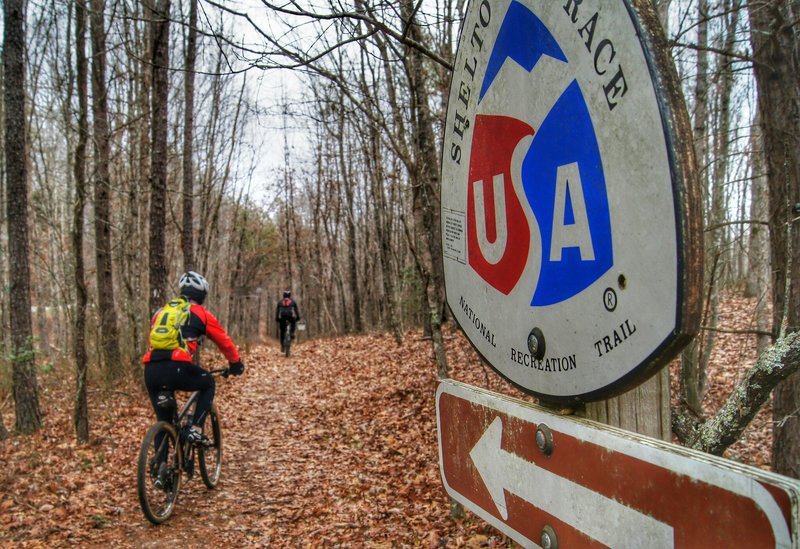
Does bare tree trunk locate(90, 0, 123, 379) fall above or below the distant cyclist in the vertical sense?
above

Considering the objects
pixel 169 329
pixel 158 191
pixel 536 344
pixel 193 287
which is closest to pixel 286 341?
pixel 158 191

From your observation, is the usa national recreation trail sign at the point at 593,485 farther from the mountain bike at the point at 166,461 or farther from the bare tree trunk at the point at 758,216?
the bare tree trunk at the point at 758,216

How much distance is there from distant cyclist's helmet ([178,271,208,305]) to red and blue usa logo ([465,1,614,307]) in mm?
4925

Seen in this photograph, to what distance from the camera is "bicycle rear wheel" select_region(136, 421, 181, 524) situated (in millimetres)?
4949

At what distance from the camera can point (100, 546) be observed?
15.6ft

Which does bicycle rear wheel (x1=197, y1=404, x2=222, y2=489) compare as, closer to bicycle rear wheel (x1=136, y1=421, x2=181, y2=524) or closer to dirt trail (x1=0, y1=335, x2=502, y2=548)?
dirt trail (x1=0, y1=335, x2=502, y2=548)

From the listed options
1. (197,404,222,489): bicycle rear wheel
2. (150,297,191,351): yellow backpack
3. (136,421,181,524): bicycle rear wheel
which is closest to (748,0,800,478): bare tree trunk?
(150,297,191,351): yellow backpack

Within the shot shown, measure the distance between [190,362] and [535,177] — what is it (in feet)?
17.1

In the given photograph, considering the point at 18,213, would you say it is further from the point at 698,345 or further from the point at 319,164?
the point at 319,164

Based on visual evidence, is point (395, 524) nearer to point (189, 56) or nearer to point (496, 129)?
point (496, 129)

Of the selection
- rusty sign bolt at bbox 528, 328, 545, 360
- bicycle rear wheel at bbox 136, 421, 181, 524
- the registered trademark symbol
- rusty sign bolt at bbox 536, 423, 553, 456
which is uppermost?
the registered trademark symbol

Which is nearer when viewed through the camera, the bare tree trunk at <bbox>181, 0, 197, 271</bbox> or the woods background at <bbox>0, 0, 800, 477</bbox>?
A: the woods background at <bbox>0, 0, 800, 477</bbox>

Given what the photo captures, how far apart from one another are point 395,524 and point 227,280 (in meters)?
29.5

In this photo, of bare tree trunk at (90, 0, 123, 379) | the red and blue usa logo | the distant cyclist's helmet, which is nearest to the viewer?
the red and blue usa logo
